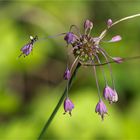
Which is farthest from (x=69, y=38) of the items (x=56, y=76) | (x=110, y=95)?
(x=56, y=76)

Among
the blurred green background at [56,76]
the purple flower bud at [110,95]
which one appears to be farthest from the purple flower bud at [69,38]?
the blurred green background at [56,76]

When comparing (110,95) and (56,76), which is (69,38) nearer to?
(110,95)

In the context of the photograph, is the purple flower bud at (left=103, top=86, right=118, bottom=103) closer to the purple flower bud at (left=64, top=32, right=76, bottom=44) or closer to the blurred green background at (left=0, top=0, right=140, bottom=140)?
the purple flower bud at (left=64, top=32, right=76, bottom=44)

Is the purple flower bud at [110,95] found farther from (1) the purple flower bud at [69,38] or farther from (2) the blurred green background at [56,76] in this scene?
(2) the blurred green background at [56,76]

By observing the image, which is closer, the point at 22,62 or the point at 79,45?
the point at 79,45

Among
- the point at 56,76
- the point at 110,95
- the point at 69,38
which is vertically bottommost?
the point at 56,76

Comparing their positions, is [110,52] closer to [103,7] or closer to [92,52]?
[103,7]

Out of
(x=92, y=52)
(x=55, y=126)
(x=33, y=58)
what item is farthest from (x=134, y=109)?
(x=92, y=52)

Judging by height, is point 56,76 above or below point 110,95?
below
